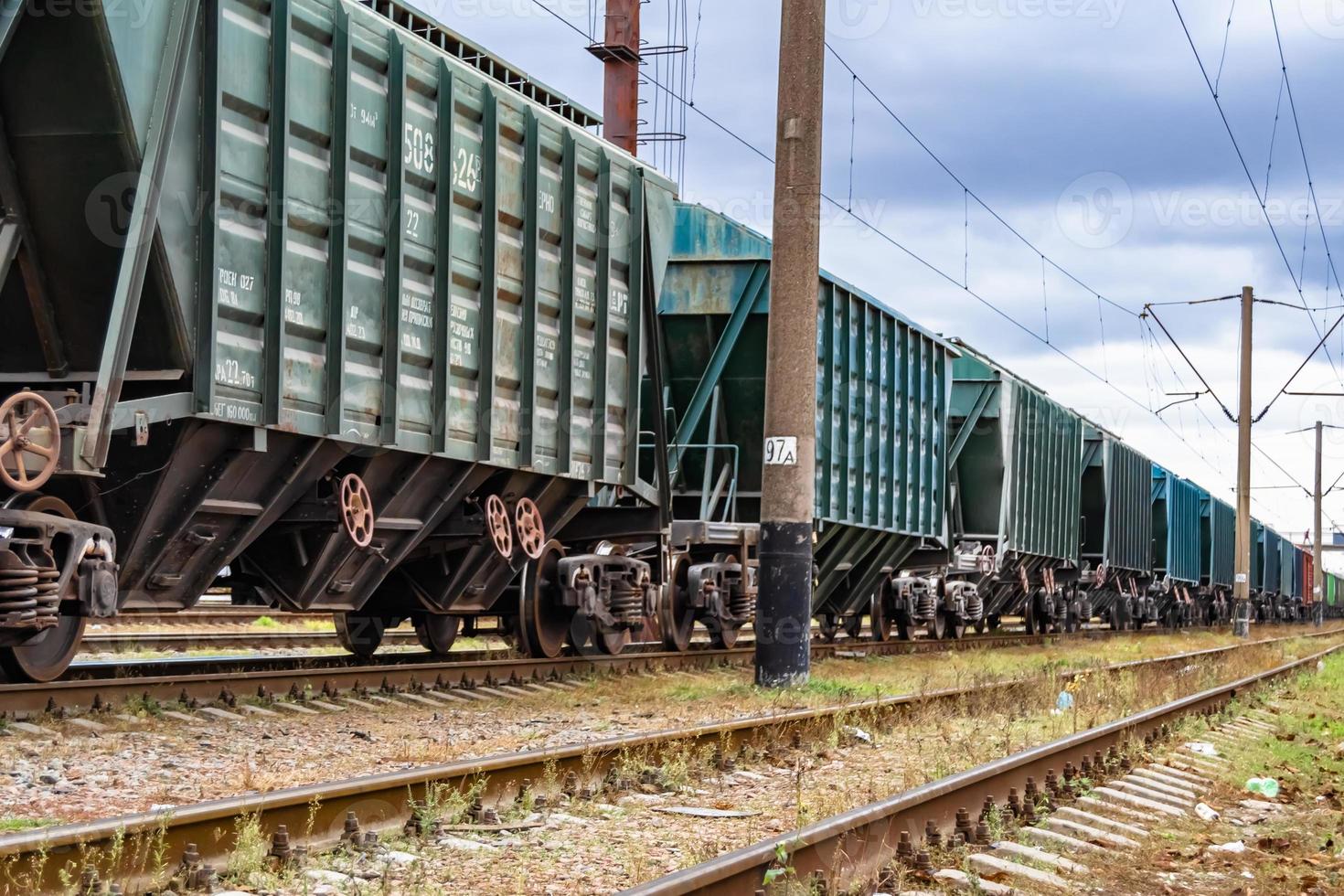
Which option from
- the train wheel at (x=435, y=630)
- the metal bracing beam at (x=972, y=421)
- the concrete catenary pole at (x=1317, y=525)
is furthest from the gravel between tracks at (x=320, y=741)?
the concrete catenary pole at (x=1317, y=525)

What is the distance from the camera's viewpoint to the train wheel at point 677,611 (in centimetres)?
1534

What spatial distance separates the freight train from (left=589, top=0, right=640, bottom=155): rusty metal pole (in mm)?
17928

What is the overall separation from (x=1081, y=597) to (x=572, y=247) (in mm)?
22139

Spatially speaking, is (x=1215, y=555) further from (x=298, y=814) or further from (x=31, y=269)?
(x=298, y=814)

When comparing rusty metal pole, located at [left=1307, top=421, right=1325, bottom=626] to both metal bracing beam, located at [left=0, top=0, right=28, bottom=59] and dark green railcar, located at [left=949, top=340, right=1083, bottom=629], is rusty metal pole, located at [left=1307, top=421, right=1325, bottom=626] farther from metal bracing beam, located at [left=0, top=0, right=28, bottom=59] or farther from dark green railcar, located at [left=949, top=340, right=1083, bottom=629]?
metal bracing beam, located at [left=0, top=0, right=28, bottom=59]

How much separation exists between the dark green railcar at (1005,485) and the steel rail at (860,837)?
1527 cm

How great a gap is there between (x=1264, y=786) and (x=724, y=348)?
845 centimetres

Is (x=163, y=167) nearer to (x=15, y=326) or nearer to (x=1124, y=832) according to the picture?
(x=15, y=326)

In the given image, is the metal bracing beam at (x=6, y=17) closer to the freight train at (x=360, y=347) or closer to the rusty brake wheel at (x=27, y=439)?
the freight train at (x=360, y=347)

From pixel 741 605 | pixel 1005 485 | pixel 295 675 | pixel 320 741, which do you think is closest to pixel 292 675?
pixel 295 675

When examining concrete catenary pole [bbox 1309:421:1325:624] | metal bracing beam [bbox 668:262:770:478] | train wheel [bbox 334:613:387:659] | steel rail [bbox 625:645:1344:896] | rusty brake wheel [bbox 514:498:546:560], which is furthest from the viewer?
concrete catenary pole [bbox 1309:421:1325:624]

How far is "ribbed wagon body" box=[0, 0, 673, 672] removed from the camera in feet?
26.7

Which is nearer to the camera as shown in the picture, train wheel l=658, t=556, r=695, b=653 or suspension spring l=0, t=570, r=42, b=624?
suspension spring l=0, t=570, r=42, b=624

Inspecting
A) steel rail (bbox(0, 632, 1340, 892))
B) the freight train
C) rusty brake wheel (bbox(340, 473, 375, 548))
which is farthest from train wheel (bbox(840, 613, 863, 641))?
steel rail (bbox(0, 632, 1340, 892))
